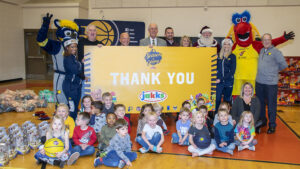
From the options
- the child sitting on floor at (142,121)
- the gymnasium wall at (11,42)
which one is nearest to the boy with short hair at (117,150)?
the child sitting on floor at (142,121)

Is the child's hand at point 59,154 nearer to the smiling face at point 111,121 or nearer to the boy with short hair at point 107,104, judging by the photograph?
the smiling face at point 111,121

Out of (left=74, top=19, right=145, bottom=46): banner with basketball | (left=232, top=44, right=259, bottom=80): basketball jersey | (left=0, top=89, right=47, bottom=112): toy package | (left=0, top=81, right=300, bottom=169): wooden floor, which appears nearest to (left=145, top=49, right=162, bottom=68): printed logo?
(left=0, top=81, right=300, bottom=169): wooden floor

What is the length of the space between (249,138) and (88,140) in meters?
2.44

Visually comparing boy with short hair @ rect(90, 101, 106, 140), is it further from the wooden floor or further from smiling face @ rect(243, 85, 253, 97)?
smiling face @ rect(243, 85, 253, 97)

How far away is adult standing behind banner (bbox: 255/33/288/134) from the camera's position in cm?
476

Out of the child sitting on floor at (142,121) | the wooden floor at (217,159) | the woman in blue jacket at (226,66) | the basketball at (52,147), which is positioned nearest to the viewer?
the basketball at (52,147)

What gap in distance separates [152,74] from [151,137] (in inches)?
54.8

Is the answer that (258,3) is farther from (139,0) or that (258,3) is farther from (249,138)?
(249,138)

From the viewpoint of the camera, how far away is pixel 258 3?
28.4 ft

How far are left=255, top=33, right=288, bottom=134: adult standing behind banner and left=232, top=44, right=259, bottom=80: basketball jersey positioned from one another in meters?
0.14

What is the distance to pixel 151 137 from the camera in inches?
151

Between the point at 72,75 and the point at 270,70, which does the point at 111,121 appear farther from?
the point at 270,70

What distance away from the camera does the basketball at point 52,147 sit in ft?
10.6

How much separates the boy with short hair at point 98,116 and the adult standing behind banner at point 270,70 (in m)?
3.03
